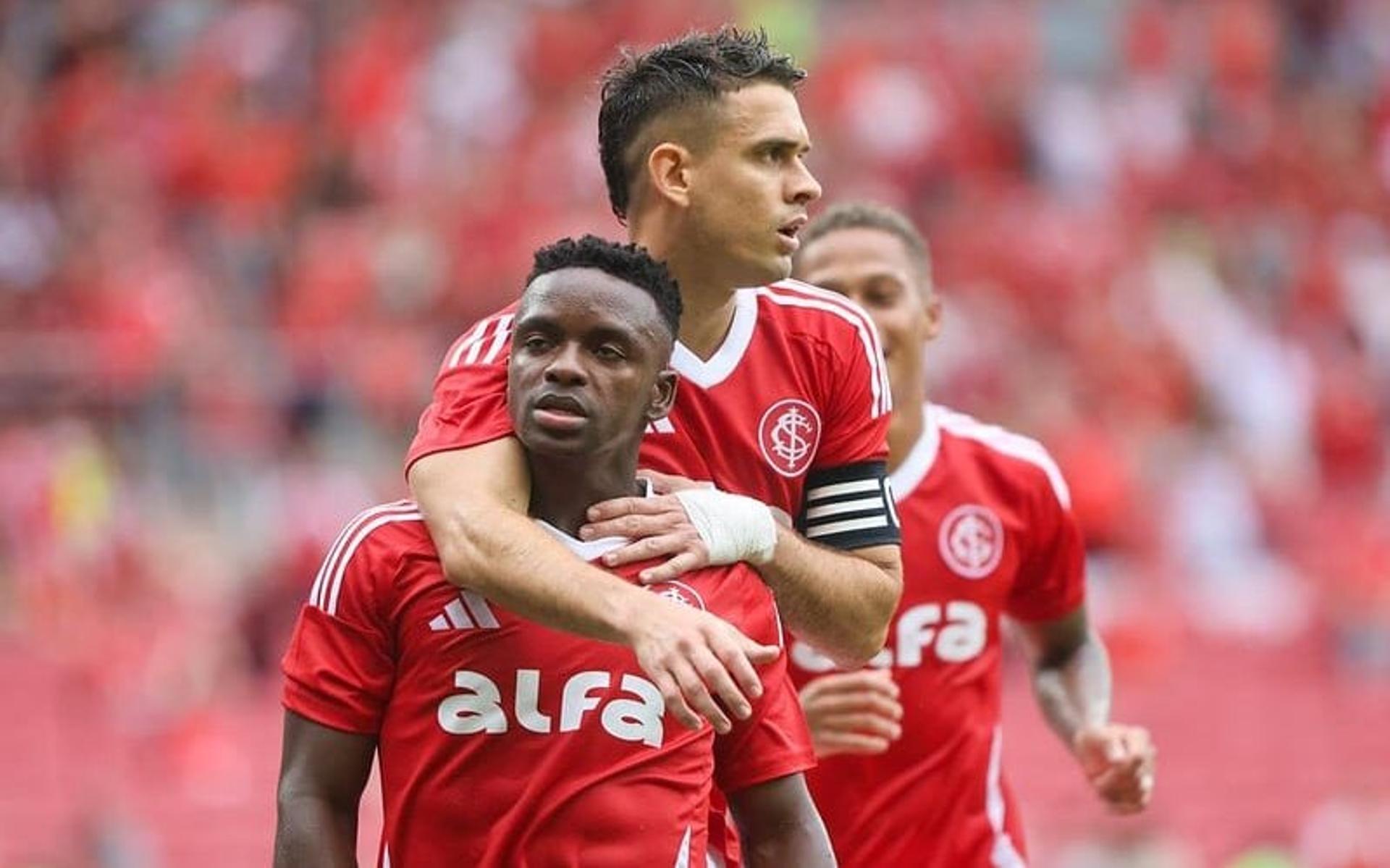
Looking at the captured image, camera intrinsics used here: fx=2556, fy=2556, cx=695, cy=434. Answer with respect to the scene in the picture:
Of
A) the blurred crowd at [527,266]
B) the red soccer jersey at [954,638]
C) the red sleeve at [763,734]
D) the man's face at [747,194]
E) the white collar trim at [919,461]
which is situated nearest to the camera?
the red sleeve at [763,734]

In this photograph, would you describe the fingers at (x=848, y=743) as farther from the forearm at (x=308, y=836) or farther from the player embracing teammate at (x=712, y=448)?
the forearm at (x=308, y=836)

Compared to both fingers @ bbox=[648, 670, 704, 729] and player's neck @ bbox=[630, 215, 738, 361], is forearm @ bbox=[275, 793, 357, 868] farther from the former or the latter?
player's neck @ bbox=[630, 215, 738, 361]

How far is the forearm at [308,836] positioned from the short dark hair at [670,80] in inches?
51.2

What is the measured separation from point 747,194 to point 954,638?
154cm

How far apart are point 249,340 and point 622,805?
766 centimetres

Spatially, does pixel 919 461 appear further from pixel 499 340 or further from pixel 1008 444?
pixel 499 340

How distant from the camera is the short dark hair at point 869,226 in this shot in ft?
19.0

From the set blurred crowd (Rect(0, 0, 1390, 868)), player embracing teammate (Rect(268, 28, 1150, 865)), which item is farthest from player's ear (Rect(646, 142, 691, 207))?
blurred crowd (Rect(0, 0, 1390, 868))

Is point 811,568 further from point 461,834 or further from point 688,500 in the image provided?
point 461,834

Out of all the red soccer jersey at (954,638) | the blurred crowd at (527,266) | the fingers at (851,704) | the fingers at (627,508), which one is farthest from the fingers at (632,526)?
the blurred crowd at (527,266)

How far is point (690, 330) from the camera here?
15.0 ft

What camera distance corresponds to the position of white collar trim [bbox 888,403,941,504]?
5.73 metres

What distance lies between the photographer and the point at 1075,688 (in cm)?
586

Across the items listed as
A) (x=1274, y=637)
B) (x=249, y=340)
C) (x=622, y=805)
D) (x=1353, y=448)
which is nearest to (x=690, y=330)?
(x=622, y=805)
